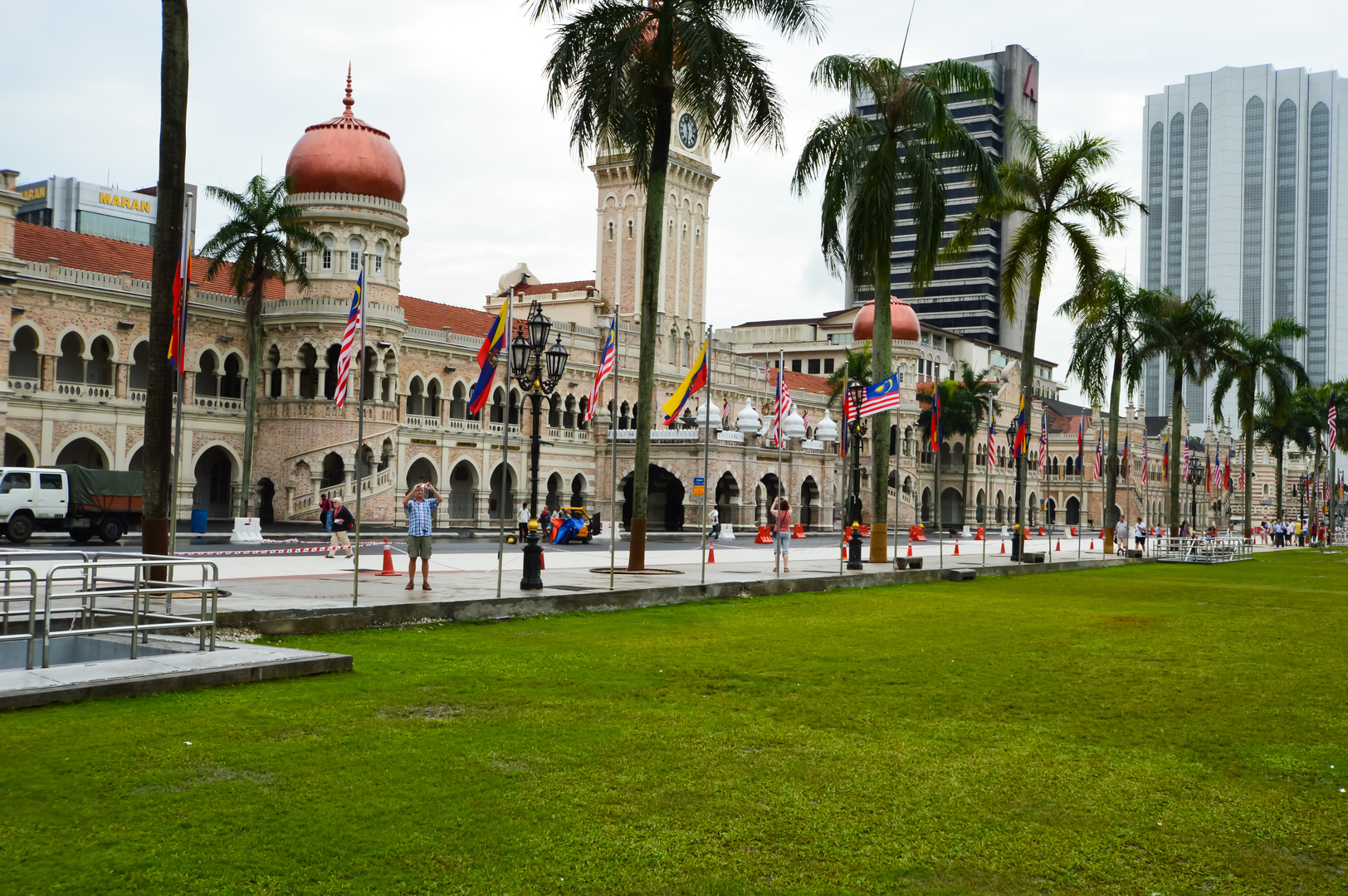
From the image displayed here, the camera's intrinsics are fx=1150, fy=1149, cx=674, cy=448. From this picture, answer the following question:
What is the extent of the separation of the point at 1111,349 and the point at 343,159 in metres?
32.2

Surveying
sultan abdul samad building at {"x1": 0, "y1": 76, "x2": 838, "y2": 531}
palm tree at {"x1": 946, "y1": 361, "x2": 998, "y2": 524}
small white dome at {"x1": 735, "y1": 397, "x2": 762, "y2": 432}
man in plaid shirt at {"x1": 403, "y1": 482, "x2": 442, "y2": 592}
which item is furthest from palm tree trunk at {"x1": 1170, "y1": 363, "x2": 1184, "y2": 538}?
man in plaid shirt at {"x1": 403, "y1": 482, "x2": 442, "y2": 592}

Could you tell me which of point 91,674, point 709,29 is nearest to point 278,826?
point 91,674

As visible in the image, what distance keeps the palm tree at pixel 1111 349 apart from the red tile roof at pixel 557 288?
35.0 metres

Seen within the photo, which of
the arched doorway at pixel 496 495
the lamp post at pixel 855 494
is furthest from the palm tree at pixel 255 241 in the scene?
the lamp post at pixel 855 494

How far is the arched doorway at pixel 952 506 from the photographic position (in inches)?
3745

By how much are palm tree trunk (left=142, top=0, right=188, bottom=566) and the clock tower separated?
5187 cm

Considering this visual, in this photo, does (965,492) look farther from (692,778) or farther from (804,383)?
(692,778)

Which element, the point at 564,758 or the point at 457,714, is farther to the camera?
the point at 457,714

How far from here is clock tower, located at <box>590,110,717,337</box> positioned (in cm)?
6781

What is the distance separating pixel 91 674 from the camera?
9250 mm

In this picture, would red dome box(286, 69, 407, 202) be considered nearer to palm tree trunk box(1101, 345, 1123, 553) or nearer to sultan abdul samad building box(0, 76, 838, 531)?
sultan abdul samad building box(0, 76, 838, 531)

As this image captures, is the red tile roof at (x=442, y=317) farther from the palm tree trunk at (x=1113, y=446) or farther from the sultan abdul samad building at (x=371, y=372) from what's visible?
the palm tree trunk at (x=1113, y=446)

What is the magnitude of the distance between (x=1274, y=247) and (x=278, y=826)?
17337cm

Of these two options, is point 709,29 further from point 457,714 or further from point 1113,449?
point 1113,449
